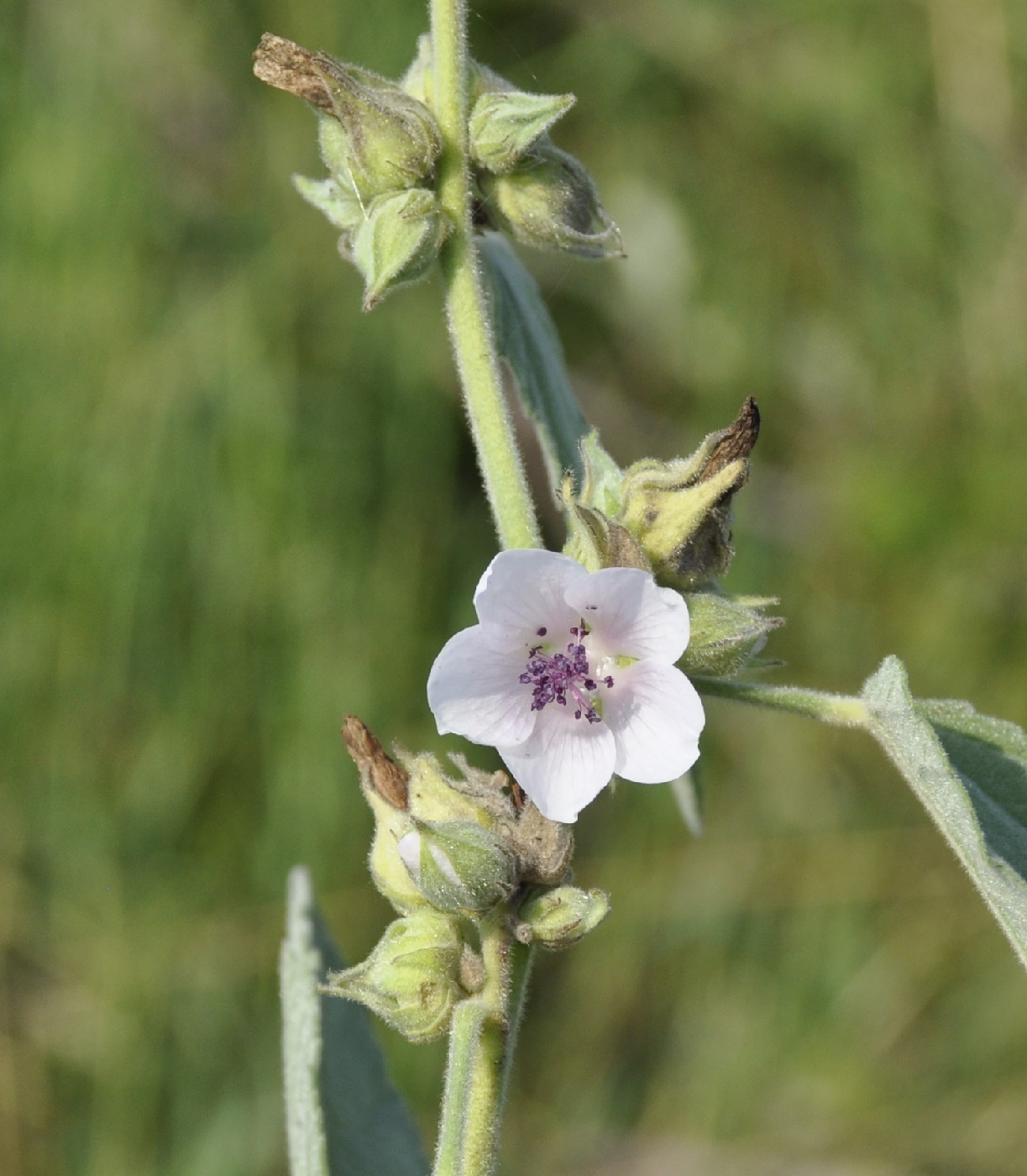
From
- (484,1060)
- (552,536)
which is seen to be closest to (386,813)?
(484,1060)

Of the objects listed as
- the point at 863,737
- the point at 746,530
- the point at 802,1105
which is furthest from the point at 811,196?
the point at 802,1105

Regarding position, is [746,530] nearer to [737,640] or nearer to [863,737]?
[863,737]

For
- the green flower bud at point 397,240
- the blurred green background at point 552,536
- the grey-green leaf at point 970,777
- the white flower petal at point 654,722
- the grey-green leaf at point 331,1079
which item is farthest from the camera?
the blurred green background at point 552,536

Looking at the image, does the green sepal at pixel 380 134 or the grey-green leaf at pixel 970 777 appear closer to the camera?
the grey-green leaf at pixel 970 777

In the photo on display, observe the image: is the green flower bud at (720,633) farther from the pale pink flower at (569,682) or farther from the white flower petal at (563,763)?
the white flower petal at (563,763)

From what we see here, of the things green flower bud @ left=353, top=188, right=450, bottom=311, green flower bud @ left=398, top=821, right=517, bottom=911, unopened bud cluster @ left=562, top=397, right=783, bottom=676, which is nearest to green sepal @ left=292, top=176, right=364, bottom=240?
green flower bud @ left=353, top=188, right=450, bottom=311

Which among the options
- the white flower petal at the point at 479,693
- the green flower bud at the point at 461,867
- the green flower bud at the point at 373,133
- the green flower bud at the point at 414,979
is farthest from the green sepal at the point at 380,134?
the green flower bud at the point at 414,979
